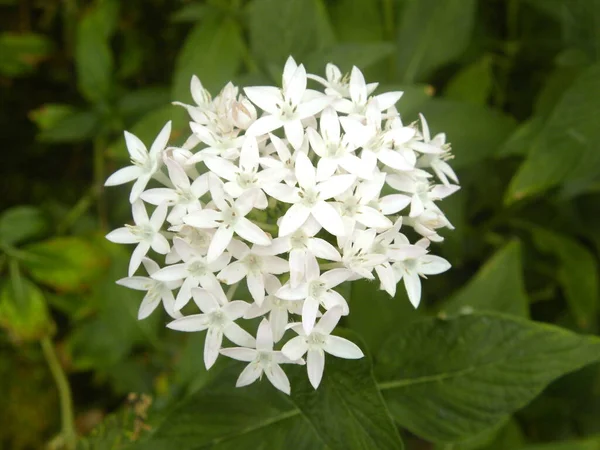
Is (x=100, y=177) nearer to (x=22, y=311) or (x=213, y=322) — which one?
(x=22, y=311)

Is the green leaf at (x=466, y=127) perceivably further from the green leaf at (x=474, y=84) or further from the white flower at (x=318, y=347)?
the white flower at (x=318, y=347)

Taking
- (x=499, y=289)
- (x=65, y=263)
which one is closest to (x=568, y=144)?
(x=499, y=289)

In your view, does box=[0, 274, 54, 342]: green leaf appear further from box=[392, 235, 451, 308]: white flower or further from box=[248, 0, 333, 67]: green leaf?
box=[392, 235, 451, 308]: white flower

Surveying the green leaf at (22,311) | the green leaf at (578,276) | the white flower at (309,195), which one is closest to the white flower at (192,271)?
the white flower at (309,195)

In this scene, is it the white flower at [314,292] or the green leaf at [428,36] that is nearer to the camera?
the white flower at [314,292]

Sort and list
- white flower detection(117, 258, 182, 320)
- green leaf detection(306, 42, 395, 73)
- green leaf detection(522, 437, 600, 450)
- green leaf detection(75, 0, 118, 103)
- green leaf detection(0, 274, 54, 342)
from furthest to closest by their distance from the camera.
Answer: green leaf detection(75, 0, 118, 103), green leaf detection(0, 274, 54, 342), green leaf detection(522, 437, 600, 450), green leaf detection(306, 42, 395, 73), white flower detection(117, 258, 182, 320)

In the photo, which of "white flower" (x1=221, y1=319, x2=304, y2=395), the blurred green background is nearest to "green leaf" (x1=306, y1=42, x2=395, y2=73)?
the blurred green background

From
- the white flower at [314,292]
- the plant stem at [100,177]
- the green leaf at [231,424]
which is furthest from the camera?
the plant stem at [100,177]
